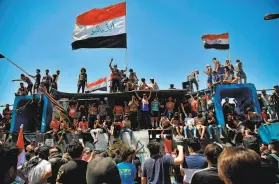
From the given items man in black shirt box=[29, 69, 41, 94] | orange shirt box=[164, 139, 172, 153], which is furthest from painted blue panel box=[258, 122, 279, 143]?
man in black shirt box=[29, 69, 41, 94]

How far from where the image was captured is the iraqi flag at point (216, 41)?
642 inches

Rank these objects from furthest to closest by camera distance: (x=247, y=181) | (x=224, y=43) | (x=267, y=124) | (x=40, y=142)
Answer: (x=224, y=43) < (x=40, y=142) < (x=267, y=124) < (x=247, y=181)

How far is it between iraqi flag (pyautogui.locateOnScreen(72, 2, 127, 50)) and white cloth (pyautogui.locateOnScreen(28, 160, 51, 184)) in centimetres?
1158

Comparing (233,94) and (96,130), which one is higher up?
(233,94)

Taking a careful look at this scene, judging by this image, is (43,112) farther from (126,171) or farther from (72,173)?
(72,173)

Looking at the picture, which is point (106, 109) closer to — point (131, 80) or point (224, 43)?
point (131, 80)

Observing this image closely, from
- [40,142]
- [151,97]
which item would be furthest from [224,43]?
[40,142]

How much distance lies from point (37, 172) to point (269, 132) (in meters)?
10.6

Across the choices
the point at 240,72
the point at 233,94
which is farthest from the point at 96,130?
the point at 240,72

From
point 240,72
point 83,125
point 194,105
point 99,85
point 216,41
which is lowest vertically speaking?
point 83,125

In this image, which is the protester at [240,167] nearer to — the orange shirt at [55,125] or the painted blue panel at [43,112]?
the orange shirt at [55,125]

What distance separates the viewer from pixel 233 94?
14.7 meters

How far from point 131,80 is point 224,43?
273 inches

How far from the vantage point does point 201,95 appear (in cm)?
1521
